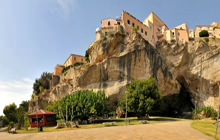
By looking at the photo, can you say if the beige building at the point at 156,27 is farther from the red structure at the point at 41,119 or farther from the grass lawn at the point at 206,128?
the red structure at the point at 41,119

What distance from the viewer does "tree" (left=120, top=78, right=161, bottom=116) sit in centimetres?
2830

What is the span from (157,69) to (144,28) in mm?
14177

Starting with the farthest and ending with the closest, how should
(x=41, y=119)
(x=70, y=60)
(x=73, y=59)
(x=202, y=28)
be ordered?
1. (x=70, y=60)
2. (x=73, y=59)
3. (x=202, y=28)
4. (x=41, y=119)

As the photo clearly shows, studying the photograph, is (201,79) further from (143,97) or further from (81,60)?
(81,60)

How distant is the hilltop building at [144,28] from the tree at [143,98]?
63.6ft

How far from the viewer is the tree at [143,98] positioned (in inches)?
1114

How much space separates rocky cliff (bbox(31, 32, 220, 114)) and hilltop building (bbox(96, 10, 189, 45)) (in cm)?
327


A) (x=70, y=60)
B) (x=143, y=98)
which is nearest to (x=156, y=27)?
(x=143, y=98)

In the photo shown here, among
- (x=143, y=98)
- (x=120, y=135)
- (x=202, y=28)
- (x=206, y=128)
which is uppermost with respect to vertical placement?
(x=202, y=28)

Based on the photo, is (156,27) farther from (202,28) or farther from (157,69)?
(202,28)

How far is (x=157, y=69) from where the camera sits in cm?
4322

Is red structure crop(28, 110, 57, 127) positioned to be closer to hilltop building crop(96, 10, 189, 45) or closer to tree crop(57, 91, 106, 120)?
tree crop(57, 91, 106, 120)

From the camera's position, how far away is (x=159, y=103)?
98.3 feet

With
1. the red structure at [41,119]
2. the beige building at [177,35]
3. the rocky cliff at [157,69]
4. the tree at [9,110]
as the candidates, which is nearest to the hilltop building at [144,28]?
the beige building at [177,35]
